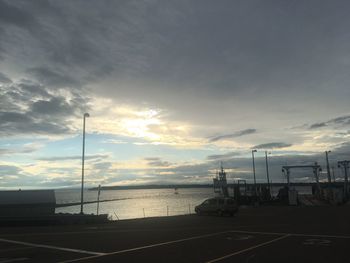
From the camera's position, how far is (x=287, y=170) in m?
83.0

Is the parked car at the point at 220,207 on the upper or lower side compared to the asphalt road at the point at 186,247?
upper

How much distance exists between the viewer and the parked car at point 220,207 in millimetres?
38219

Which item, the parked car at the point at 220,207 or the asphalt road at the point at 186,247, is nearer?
the asphalt road at the point at 186,247

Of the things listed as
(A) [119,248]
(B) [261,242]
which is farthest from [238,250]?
(A) [119,248]

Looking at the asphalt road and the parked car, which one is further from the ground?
the parked car

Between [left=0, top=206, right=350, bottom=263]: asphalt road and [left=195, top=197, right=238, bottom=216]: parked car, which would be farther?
[left=195, top=197, right=238, bottom=216]: parked car

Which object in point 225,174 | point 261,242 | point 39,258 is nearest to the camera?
point 39,258

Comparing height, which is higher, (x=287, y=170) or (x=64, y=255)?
(x=287, y=170)

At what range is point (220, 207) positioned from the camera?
127 ft

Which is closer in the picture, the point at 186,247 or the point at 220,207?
the point at 186,247

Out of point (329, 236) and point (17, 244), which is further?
point (329, 236)

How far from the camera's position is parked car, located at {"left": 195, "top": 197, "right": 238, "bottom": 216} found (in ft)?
125

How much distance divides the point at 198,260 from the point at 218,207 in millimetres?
26210

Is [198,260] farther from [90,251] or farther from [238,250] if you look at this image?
[90,251]
